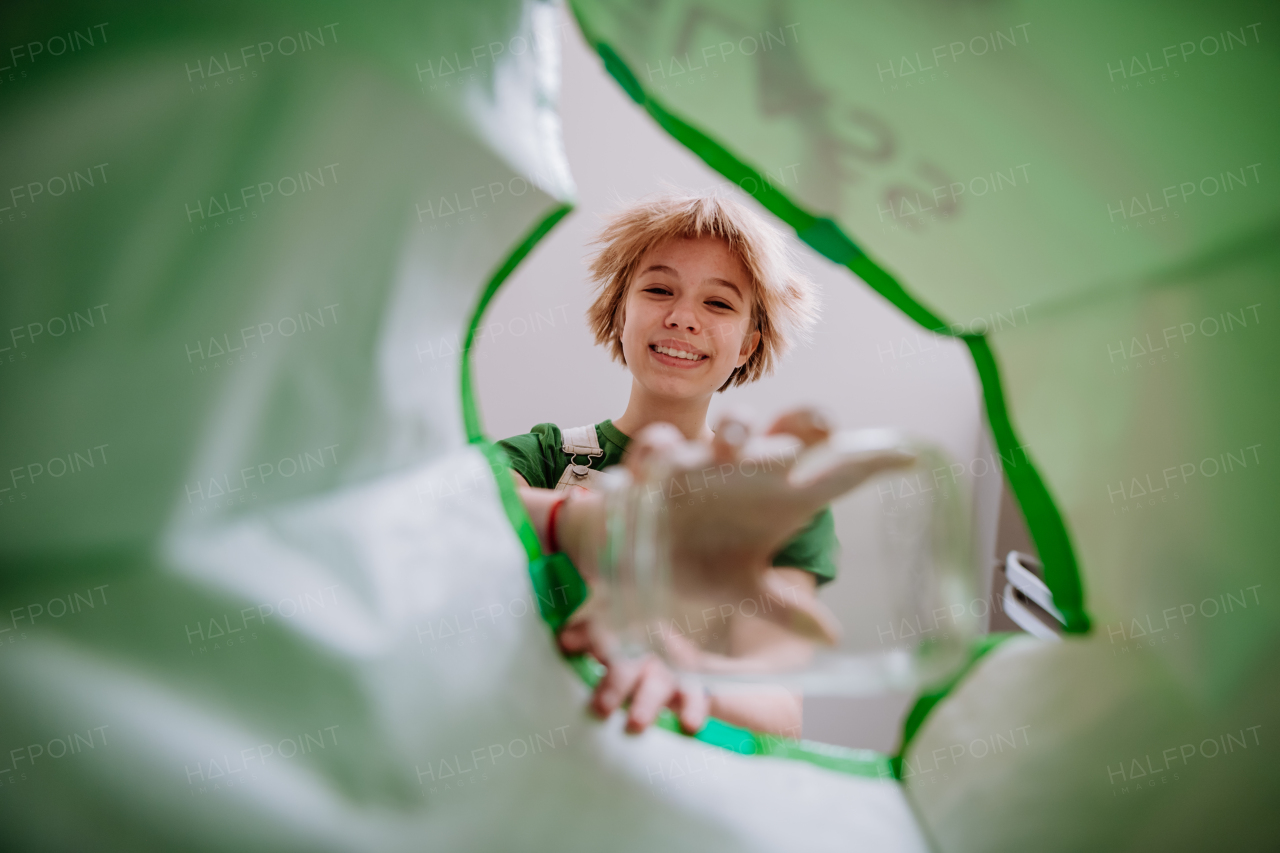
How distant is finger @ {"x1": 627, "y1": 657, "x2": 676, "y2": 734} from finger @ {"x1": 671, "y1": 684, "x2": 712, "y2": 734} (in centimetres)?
1

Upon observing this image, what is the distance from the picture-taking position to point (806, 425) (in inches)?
15.2

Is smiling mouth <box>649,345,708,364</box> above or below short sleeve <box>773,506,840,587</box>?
above

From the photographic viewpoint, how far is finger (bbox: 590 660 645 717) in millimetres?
445

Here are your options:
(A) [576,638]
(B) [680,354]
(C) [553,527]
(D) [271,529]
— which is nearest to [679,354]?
(B) [680,354]

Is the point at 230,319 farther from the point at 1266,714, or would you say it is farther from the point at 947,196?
the point at 1266,714

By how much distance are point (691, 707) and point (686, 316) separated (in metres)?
0.45

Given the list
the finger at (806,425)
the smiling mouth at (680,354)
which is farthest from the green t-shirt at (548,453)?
the finger at (806,425)

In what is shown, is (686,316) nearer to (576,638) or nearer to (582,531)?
(582,531)

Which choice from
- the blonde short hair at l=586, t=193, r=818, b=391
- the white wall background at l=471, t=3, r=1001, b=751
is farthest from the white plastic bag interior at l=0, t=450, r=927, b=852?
the white wall background at l=471, t=3, r=1001, b=751

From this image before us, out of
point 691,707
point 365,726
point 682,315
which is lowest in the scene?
point 691,707

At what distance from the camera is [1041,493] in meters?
0.46

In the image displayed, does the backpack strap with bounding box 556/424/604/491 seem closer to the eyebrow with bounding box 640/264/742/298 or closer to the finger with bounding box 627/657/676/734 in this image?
the eyebrow with bounding box 640/264/742/298

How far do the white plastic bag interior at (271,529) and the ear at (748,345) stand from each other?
21.5 inches

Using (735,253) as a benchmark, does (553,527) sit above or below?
below
